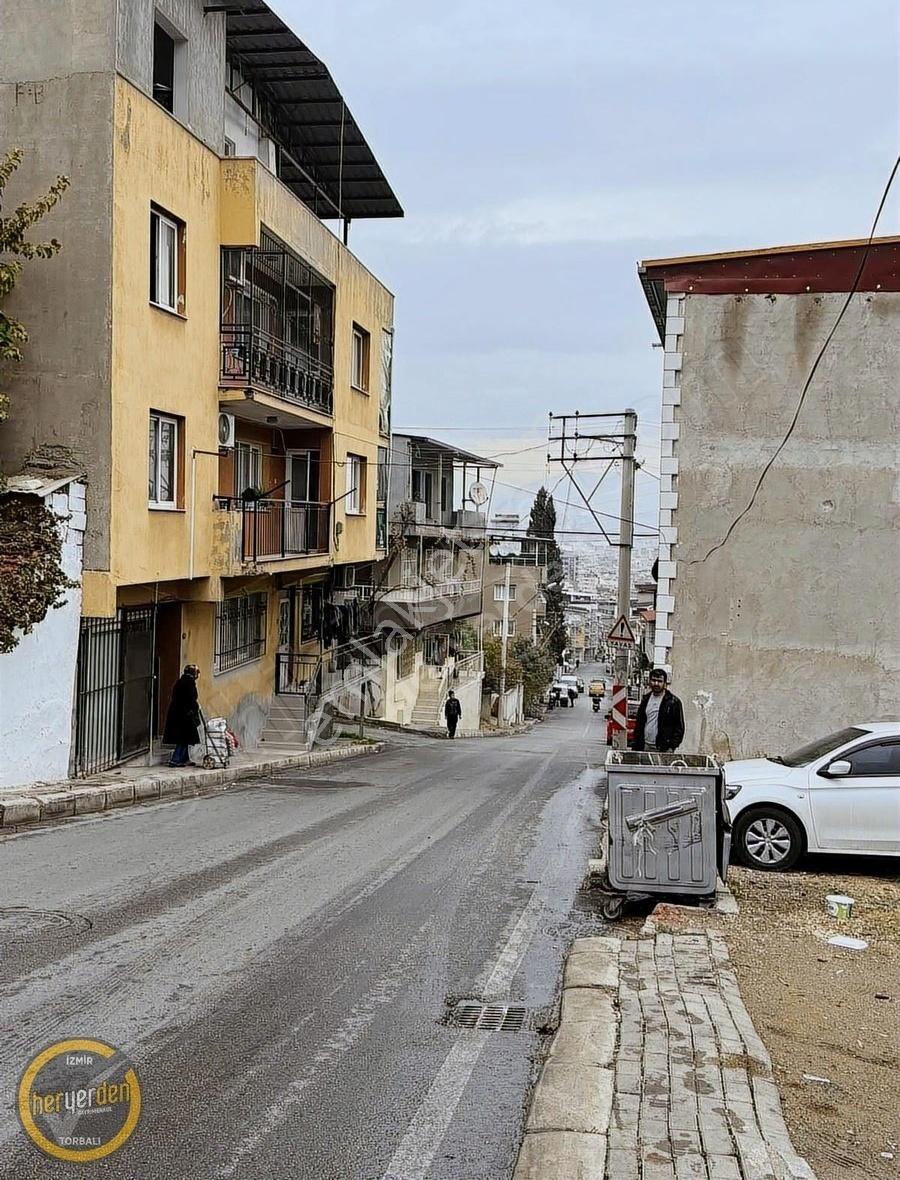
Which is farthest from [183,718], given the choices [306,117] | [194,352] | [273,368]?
[306,117]


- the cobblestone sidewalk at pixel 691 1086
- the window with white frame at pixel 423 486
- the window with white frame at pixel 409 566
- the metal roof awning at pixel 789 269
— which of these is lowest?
the cobblestone sidewalk at pixel 691 1086

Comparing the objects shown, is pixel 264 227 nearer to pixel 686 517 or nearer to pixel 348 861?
pixel 686 517

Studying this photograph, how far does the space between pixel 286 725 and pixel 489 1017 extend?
18818 mm

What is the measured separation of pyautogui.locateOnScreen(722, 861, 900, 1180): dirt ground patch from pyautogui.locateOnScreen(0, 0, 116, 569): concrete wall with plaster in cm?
989

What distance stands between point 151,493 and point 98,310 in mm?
2825

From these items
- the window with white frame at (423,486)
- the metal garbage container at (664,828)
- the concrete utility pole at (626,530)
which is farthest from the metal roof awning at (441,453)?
the metal garbage container at (664,828)

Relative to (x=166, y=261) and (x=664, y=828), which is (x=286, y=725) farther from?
A: (x=664, y=828)

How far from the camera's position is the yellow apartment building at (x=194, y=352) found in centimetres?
1538

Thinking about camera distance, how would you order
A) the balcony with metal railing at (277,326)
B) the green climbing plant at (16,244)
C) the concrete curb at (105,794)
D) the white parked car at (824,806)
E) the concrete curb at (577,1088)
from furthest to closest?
1. the balcony with metal railing at (277,326)
2. the green climbing plant at (16,244)
3. the concrete curb at (105,794)
4. the white parked car at (824,806)
5. the concrete curb at (577,1088)

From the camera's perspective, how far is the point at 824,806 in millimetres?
11359

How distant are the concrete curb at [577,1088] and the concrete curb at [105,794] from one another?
285 inches

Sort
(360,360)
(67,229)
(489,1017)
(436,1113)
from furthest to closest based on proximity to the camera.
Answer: (360,360), (67,229), (489,1017), (436,1113)

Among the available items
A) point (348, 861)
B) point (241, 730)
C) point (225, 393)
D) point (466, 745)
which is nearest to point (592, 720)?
point (466, 745)

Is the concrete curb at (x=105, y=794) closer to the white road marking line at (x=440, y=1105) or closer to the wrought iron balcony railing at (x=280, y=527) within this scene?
the wrought iron balcony railing at (x=280, y=527)
